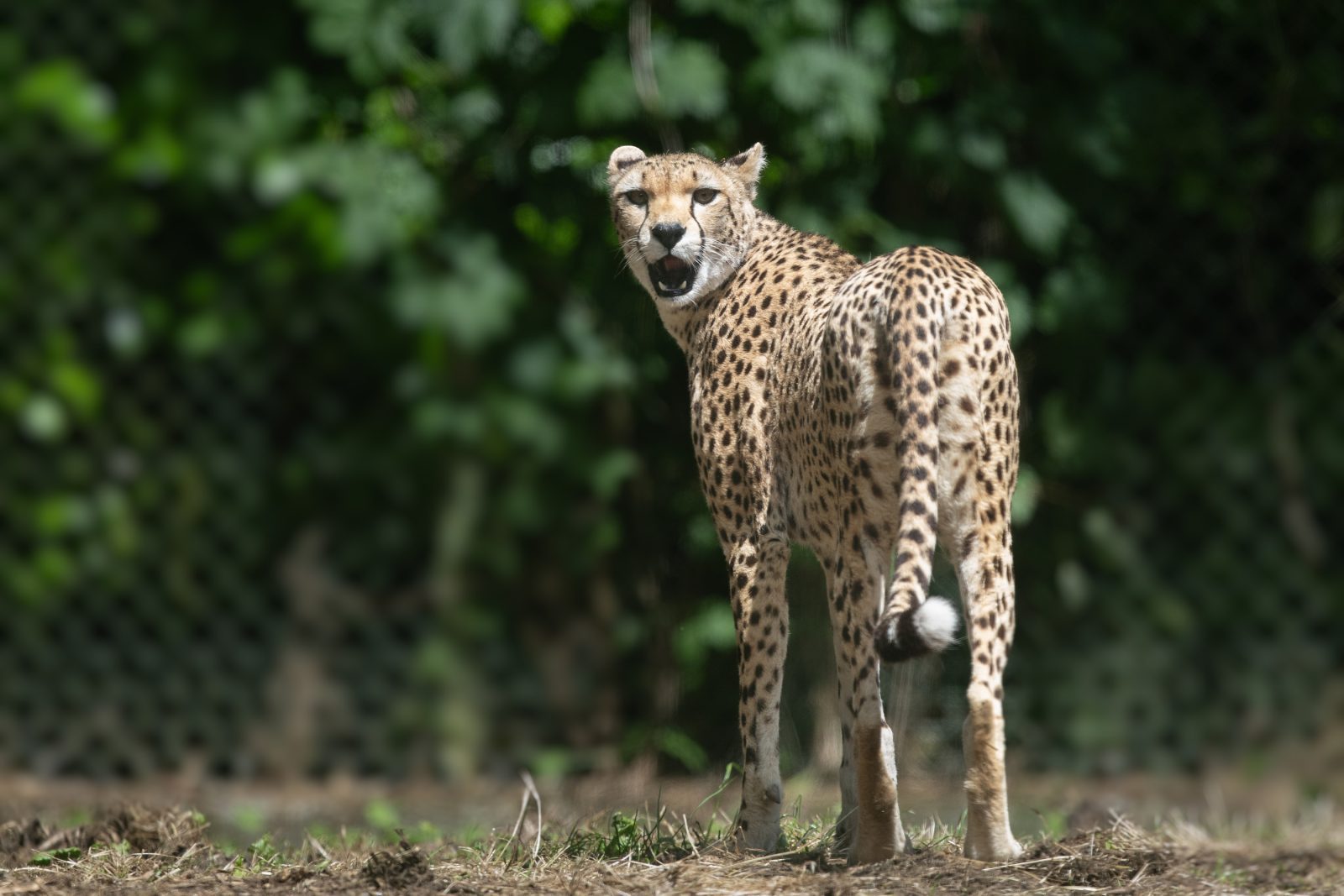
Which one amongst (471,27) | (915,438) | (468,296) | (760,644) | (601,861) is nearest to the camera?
(915,438)

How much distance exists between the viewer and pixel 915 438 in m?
2.31

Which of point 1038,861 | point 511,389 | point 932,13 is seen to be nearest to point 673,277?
point 1038,861

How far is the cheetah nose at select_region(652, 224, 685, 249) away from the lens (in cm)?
278

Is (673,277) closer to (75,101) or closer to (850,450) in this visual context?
(850,450)

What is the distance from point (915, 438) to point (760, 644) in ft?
1.96

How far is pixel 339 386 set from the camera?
4871 mm

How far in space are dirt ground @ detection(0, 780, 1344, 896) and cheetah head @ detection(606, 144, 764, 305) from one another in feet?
3.12

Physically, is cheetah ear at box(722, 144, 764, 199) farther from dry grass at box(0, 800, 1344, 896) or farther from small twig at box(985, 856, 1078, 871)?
small twig at box(985, 856, 1078, 871)

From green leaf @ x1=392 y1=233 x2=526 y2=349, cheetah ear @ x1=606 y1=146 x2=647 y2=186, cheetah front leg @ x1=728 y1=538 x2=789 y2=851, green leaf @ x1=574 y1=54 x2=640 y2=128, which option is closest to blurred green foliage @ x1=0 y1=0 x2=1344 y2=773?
green leaf @ x1=392 y1=233 x2=526 y2=349

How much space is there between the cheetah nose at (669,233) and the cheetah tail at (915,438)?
55cm

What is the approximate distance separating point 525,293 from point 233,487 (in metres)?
1.12

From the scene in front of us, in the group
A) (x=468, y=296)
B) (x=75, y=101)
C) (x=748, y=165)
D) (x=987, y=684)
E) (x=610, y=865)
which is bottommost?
(x=610, y=865)

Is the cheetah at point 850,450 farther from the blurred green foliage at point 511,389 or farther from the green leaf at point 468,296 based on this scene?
the green leaf at point 468,296

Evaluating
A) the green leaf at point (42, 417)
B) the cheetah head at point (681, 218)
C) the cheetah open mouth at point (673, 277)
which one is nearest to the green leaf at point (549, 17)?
the cheetah head at point (681, 218)
